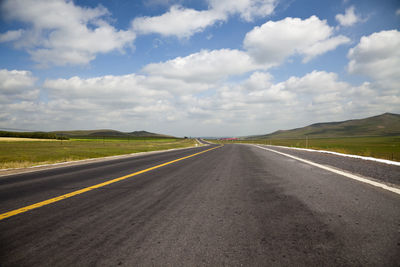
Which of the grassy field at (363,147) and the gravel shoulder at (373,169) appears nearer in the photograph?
the gravel shoulder at (373,169)

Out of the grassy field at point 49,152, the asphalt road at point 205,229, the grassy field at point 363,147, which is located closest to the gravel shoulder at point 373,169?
the asphalt road at point 205,229

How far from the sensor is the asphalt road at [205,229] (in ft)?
5.64

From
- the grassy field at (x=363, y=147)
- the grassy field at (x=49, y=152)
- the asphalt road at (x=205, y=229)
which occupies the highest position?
the asphalt road at (x=205, y=229)

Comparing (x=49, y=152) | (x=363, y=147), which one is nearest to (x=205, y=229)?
(x=49, y=152)

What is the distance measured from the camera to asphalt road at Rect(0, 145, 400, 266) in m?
1.72

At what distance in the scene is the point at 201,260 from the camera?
1695 mm

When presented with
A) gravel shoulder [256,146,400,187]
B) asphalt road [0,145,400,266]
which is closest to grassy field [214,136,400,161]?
gravel shoulder [256,146,400,187]

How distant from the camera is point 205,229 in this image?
229 centimetres

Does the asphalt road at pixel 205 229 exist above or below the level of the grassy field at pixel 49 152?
above

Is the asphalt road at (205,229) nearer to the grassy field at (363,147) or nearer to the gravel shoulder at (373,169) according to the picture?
the gravel shoulder at (373,169)

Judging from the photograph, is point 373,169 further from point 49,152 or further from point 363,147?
point 363,147

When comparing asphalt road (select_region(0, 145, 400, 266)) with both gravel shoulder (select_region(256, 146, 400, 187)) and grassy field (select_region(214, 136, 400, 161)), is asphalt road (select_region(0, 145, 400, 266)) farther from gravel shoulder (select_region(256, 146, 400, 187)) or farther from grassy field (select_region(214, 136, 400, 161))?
grassy field (select_region(214, 136, 400, 161))

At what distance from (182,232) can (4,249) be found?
1.72 meters

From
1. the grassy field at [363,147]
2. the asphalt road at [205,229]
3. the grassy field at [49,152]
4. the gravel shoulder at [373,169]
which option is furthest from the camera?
the grassy field at [363,147]
